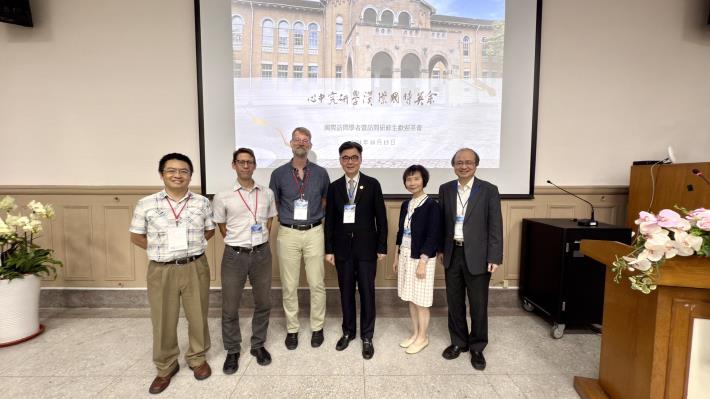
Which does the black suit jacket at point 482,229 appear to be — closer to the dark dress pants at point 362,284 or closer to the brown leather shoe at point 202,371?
the dark dress pants at point 362,284

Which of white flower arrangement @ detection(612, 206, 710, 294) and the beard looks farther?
the beard

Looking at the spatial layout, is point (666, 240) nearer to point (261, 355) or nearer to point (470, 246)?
point (470, 246)

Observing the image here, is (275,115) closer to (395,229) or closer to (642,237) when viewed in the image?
(395,229)

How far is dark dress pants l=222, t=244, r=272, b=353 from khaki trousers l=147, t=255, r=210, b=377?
134mm

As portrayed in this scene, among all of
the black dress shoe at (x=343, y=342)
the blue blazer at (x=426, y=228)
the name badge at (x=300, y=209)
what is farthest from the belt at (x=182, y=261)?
the blue blazer at (x=426, y=228)

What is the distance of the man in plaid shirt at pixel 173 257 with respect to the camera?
1.99 m

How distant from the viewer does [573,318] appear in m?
2.69

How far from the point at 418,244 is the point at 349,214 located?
548 millimetres

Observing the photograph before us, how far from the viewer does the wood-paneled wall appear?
3197mm

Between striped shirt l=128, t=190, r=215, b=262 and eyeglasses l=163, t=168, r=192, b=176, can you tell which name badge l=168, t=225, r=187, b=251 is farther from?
eyeglasses l=163, t=168, r=192, b=176

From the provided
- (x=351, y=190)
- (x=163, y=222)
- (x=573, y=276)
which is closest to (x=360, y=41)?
(x=351, y=190)

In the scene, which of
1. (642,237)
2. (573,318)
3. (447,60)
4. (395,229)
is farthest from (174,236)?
(573,318)

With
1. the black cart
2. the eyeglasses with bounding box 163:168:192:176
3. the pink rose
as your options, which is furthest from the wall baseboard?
the pink rose

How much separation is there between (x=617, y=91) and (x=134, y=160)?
486 cm
